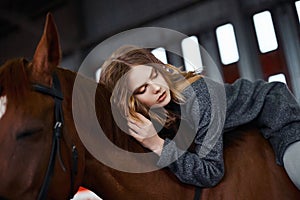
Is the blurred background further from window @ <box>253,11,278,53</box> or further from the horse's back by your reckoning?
the horse's back

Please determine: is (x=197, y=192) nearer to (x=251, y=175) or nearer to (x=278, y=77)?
(x=251, y=175)

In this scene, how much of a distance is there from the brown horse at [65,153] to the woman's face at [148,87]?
0.06 meters

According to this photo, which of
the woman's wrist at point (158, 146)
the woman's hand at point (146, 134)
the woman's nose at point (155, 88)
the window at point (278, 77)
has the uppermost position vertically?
the woman's nose at point (155, 88)

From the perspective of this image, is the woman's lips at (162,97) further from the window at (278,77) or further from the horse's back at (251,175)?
the window at (278,77)

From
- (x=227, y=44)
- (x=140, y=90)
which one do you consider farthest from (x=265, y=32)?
(x=140, y=90)

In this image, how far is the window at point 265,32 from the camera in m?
2.98

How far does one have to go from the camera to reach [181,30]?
3379 millimetres

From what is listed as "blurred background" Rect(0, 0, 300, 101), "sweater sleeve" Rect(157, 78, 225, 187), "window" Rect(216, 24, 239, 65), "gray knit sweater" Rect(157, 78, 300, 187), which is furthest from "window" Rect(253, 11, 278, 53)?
"sweater sleeve" Rect(157, 78, 225, 187)

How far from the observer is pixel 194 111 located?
0.81m

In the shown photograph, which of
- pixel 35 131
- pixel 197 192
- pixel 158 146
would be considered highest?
pixel 35 131

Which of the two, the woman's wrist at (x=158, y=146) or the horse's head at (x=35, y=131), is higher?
the horse's head at (x=35, y=131)

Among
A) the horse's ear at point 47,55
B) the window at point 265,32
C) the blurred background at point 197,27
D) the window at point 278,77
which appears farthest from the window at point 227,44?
the horse's ear at point 47,55

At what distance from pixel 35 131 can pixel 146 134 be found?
0.23 m

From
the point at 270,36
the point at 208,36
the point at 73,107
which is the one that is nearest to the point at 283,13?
the point at 270,36
